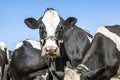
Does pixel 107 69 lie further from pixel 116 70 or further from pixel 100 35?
pixel 100 35

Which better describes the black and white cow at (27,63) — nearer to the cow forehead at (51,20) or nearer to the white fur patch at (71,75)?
the cow forehead at (51,20)

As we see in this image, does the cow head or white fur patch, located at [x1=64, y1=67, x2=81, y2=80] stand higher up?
the cow head

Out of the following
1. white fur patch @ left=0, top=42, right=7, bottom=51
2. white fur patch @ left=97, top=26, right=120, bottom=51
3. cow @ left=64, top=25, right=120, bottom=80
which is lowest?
white fur patch @ left=0, top=42, right=7, bottom=51

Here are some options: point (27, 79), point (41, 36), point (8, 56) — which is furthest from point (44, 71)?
point (8, 56)

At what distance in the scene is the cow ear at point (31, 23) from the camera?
15.5 meters

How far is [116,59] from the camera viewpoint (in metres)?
13.7

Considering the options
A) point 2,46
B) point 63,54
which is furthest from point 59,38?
point 2,46

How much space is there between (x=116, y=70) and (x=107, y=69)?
0.26 m

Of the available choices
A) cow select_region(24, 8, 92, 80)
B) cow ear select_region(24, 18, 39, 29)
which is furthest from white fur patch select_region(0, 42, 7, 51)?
cow ear select_region(24, 18, 39, 29)

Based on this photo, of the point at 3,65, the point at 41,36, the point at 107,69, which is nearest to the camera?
the point at 107,69

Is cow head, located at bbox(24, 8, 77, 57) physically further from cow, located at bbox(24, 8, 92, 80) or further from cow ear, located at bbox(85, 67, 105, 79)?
cow ear, located at bbox(85, 67, 105, 79)

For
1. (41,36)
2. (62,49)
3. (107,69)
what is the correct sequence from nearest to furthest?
(107,69)
(41,36)
(62,49)

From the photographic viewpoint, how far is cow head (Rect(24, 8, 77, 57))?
46.3 ft

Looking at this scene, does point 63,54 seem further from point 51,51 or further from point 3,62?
point 3,62
